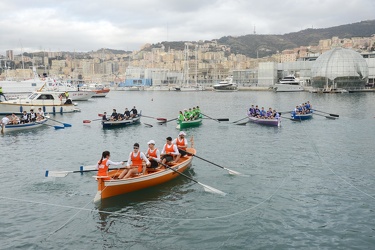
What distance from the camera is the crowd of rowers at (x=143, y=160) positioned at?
14.3 meters

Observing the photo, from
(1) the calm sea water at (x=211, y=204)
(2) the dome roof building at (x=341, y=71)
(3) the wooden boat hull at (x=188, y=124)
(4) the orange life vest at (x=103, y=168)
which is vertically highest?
(2) the dome roof building at (x=341, y=71)

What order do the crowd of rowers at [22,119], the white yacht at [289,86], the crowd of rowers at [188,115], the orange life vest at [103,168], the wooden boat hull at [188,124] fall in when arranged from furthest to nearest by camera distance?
the white yacht at [289,86] → the crowd of rowers at [188,115] → the wooden boat hull at [188,124] → the crowd of rowers at [22,119] → the orange life vest at [103,168]

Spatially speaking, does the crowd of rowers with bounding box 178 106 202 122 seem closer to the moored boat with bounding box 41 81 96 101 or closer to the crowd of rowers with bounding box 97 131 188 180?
the crowd of rowers with bounding box 97 131 188 180

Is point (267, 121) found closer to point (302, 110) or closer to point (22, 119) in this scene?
point (302, 110)

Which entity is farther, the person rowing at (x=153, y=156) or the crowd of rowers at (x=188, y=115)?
the crowd of rowers at (x=188, y=115)

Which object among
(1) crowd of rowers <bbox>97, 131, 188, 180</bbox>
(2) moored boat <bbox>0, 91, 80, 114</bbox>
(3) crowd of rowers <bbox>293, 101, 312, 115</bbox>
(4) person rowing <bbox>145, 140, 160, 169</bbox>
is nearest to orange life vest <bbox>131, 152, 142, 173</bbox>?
(1) crowd of rowers <bbox>97, 131, 188, 180</bbox>

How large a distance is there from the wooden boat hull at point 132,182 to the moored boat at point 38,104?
37.0 metres

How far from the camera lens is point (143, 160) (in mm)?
15703

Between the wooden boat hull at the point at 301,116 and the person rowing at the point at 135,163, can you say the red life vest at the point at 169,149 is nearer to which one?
the person rowing at the point at 135,163

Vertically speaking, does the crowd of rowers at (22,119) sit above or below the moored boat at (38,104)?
below

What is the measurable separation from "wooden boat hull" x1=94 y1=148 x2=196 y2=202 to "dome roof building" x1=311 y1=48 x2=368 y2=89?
109 metres

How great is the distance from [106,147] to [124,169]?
1159 centimetres

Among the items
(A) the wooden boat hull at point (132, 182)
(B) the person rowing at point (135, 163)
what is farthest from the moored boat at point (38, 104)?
(B) the person rowing at point (135, 163)

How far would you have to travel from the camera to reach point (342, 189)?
16281mm
